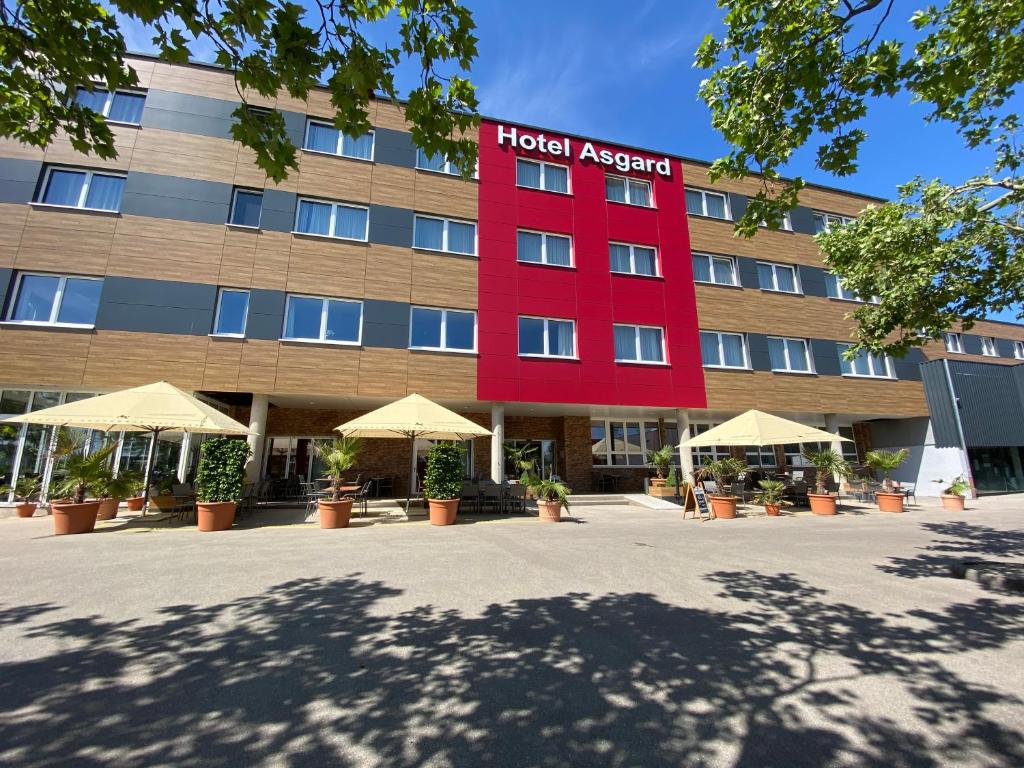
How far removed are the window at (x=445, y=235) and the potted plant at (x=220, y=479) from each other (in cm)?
922

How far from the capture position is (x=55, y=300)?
13.0m

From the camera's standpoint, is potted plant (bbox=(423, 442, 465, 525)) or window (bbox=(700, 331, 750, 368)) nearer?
potted plant (bbox=(423, 442, 465, 525))

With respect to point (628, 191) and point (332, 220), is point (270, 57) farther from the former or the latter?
point (628, 191)

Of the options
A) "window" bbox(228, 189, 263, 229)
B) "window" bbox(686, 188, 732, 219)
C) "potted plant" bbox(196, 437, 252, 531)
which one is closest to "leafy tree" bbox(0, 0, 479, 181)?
"potted plant" bbox(196, 437, 252, 531)

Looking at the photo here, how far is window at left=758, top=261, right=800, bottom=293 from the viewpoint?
2027 centimetres

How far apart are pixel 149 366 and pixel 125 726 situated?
13322mm

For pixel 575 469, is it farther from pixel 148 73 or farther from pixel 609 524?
pixel 148 73

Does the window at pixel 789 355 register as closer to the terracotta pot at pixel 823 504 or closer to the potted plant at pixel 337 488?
the terracotta pot at pixel 823 504

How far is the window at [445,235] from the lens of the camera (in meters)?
16.4

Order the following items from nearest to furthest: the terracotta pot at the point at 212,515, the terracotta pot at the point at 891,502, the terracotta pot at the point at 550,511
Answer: the terracotta pot at the point at 212,515
the terracotta pot at the point at 550,511
the terracotta pot at the point at 891,502

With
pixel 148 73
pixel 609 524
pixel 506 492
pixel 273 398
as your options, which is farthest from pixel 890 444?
pixel 148 73

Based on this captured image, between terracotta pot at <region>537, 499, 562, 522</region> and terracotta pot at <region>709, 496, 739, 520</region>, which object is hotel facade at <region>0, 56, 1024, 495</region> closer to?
terracotta pot at <region>537, 499, 562, 522</region>

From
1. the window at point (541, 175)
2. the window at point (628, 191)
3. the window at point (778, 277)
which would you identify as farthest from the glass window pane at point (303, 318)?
the window at point (778, 277)

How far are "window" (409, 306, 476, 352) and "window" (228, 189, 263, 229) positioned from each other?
600cm
